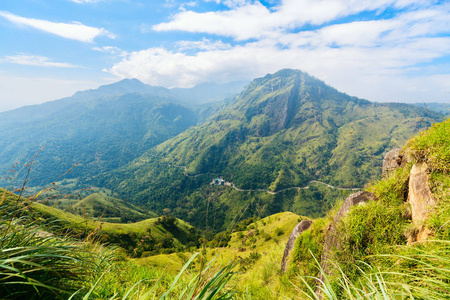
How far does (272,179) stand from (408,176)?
195 m

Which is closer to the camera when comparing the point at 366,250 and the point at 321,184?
the point at 366,250

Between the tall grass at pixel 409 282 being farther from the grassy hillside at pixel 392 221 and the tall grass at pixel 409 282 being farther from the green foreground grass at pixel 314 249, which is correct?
the grassy hillside at pixel 392 221

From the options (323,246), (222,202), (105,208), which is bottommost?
(222,202)

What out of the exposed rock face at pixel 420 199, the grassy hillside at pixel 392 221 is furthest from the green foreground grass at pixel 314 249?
the exposed rock face at pixel 420 199

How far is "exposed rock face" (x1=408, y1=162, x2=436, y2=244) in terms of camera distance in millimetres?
A: 3561

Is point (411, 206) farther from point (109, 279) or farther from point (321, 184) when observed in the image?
point (321, 184)

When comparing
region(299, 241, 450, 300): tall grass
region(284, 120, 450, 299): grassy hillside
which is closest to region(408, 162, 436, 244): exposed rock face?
region(284, 120, 450, 299): grassy hillside

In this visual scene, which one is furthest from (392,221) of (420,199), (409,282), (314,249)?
(314,249)

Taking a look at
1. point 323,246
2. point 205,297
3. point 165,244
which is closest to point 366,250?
point 323,246

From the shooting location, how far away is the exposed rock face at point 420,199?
3.56m

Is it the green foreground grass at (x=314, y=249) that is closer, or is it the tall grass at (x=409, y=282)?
the tall grass at (x=409, y=282)

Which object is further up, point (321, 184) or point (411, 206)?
point (411, 206)

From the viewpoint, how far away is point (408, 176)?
459 centimetres

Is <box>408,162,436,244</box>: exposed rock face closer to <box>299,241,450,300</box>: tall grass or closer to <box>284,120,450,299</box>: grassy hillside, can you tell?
<box>284,120,450,299</box>: grassy hillside
